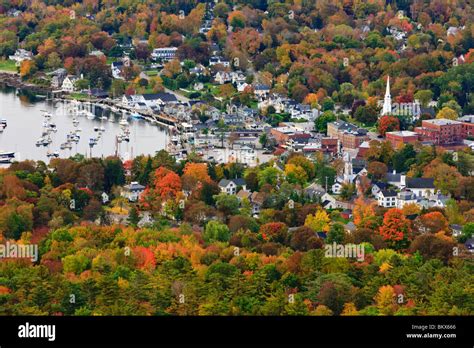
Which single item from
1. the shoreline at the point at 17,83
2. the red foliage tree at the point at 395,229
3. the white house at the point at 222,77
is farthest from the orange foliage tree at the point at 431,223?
the shoreline at the point at 17,83

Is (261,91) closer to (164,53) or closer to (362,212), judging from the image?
(164,53)

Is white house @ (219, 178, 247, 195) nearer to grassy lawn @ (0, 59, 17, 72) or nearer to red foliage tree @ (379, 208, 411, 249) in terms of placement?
red foliage tree @ (379, 208, 411, 249)

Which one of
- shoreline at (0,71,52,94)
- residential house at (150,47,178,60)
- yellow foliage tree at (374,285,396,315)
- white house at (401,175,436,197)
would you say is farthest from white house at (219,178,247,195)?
residential house at (150,47,178,60)

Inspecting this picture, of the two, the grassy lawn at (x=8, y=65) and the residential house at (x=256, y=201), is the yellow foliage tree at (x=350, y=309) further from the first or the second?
the grassy lawn at (x=8, y=65)

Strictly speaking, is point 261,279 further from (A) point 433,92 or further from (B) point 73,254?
(A) point 433,92

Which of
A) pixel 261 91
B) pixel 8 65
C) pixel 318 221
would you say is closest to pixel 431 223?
pixel 318 221

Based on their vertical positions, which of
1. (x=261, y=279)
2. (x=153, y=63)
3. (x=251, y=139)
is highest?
(x=153, y=63)

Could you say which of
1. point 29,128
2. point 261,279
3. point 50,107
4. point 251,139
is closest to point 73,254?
point 261,279

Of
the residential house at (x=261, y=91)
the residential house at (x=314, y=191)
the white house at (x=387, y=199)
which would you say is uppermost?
the residential house at (x=261, y=91)

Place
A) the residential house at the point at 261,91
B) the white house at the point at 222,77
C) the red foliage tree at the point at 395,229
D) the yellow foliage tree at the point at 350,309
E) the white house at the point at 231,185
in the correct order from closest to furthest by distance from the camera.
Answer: the yellow foliage tree at the point at 350,309 < the red foliage tree at the point at 395,229 < the white house at the point at 231,185 < the residential house at the point at 261,91 < the white house at the point at 222,77
